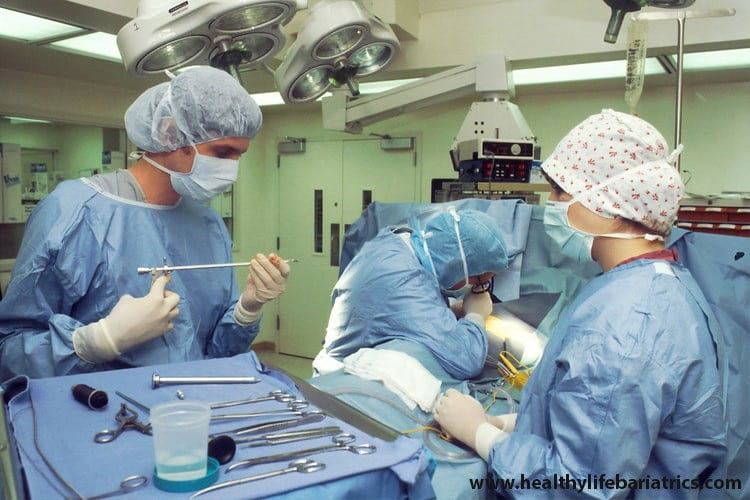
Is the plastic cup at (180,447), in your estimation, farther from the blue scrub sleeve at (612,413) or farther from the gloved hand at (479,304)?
the gloved hand at (479,304)

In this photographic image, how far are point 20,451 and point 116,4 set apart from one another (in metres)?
2.22

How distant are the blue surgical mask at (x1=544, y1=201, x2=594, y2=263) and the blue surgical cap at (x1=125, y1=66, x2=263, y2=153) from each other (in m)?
0.86

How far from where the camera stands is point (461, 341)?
191 centimetres

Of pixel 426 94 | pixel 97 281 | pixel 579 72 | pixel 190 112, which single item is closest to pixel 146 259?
pixel 97 281

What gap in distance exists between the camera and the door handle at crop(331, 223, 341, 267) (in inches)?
202

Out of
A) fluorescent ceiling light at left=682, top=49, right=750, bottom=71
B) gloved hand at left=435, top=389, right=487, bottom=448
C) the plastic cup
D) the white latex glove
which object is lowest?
gloved hand at left=435, top=389, right=487, bottom=448

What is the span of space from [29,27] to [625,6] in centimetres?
264

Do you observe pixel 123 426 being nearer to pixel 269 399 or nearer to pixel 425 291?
pixel 269 399

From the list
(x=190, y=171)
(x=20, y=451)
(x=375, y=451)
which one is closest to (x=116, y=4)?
(x=190, y=171)

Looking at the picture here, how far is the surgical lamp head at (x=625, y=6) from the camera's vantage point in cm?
223

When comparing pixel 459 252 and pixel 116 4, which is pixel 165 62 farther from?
pixel 459 252

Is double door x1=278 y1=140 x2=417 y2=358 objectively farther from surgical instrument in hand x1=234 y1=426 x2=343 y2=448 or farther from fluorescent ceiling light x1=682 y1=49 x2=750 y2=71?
surgical instrument in hand x1=234 y1=426 x2=343 y2=448

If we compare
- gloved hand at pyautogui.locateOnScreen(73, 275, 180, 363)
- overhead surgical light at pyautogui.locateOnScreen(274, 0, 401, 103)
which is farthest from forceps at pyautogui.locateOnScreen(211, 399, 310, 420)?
overhead surgical light at pyautogui.locateOnScreen(274, 0, 401, 103)

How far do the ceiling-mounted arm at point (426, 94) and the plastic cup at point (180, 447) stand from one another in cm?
206
